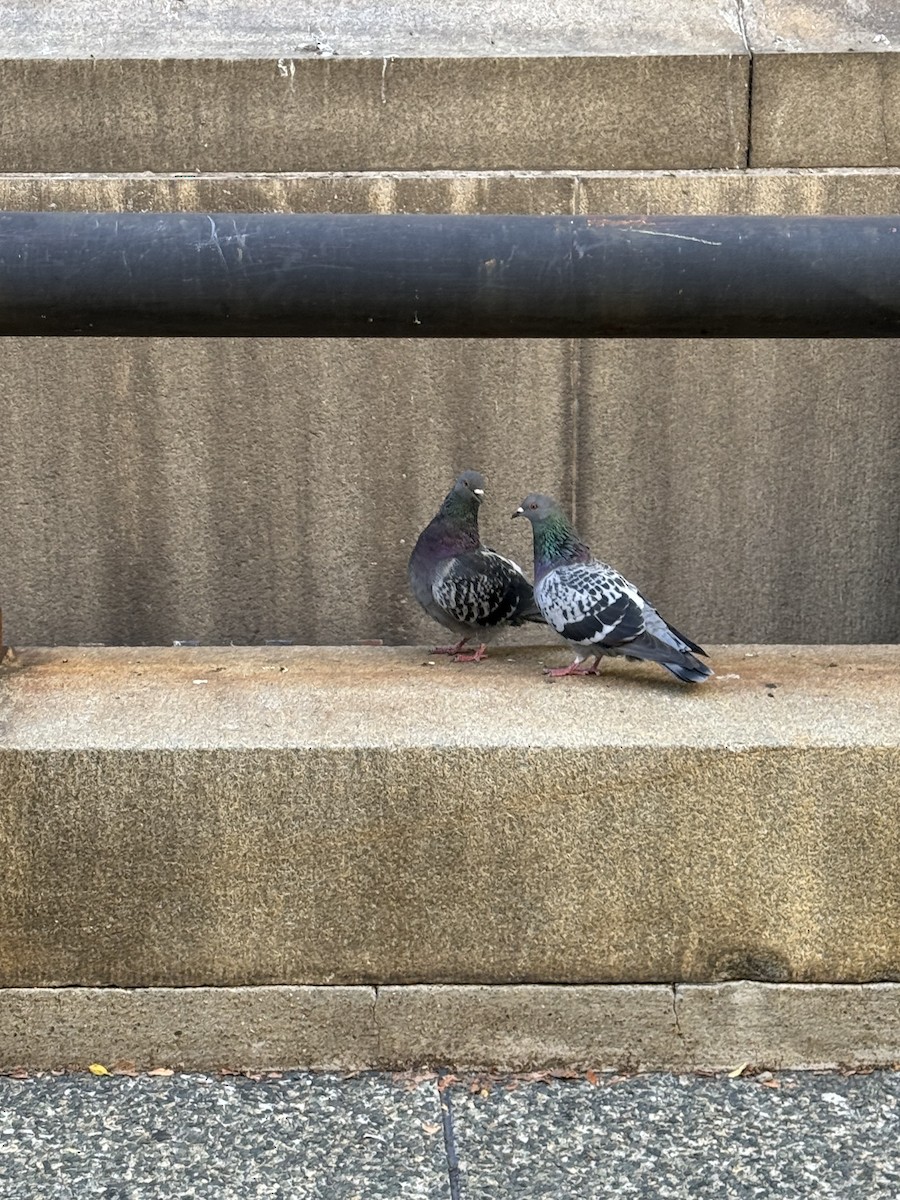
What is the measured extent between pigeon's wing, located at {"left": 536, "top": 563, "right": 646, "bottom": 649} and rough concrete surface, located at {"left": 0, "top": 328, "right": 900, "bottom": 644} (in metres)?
0.98

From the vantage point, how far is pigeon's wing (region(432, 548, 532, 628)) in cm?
395

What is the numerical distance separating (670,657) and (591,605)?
262 millimetres

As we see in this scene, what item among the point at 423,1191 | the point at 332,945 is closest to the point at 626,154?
the point at 332,945

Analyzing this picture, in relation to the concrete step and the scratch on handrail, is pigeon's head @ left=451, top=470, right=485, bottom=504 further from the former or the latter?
the scratch on handrail

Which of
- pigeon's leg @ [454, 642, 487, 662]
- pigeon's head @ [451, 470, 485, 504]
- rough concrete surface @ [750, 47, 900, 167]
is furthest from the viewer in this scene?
rough concrete surface @ [750, 47, 900, 167]

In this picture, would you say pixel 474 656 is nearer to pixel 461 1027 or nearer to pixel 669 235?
pixel 461 1027

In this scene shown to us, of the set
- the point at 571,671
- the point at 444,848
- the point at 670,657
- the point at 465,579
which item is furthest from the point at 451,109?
the point at 444,848

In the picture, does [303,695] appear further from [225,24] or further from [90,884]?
[225,24]

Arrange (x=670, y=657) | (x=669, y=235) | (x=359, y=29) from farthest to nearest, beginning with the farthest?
(x=359, y=29)
(x=670, y=657)
(x=669, y=235)

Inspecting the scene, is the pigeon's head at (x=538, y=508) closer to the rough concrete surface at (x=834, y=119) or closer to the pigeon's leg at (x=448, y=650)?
the pigeon's leg at (x=448, y=650)

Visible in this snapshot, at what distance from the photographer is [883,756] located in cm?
299

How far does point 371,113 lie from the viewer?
181 inches

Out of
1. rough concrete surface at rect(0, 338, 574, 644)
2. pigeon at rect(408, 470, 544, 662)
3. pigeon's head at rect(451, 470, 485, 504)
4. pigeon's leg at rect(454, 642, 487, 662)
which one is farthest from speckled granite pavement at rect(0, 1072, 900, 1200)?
rough concrete surface at rect(0, 338, 574, 644)

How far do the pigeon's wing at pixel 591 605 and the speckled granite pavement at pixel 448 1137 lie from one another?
1.00 metres
